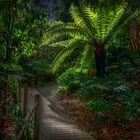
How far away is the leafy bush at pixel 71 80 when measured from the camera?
45.3ft

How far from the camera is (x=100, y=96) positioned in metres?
11.5

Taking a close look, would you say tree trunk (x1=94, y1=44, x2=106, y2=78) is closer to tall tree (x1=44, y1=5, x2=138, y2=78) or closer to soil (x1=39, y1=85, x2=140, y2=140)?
tall tree (x1=44, y1=5, x2=138, y2=78)

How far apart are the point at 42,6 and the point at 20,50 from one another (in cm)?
99

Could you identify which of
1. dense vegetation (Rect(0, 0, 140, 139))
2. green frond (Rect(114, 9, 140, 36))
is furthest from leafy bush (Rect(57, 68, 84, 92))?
green frond (Rect(114, 9, 140, 36))

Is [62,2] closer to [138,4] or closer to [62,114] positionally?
[138,4]

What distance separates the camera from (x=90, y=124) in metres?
9.48

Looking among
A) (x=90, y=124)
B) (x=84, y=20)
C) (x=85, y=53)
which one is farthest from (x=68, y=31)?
(x=90, y=124)

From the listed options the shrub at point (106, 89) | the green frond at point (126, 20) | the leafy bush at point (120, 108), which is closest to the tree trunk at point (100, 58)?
the green frond at point (126, 20)

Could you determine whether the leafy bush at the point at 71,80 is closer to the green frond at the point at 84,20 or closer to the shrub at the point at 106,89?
the shrub at the point at 106,89

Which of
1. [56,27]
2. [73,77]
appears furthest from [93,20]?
[73,77]

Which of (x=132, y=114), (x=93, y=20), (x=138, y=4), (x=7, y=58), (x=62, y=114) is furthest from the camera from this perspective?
(x=93, y=20)

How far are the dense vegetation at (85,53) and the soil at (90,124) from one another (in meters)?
0.18

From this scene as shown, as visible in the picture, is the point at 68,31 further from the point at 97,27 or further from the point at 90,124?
the point at 90,124

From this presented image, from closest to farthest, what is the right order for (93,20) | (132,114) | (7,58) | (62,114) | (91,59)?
(7,58) < (132,114) < (62,114) < (93,20) < (91,59)
